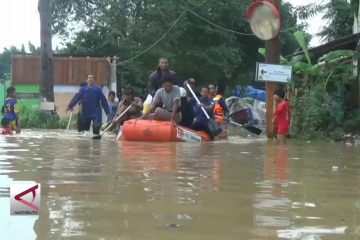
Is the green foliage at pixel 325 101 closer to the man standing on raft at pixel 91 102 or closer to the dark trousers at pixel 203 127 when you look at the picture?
the dark trousers at pixel 203 127

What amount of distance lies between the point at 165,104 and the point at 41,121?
1184cm

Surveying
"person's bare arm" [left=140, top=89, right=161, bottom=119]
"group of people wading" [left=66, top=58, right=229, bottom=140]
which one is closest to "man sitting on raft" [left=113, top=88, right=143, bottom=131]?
"group of people wading" [left=66, top=58, right=229, bottom=140]

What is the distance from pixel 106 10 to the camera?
3322 centimetres

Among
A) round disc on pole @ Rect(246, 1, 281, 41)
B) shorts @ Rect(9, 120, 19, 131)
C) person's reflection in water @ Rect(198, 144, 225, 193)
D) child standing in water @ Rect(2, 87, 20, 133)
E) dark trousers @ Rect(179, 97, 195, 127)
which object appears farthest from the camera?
shorts @ Rect(9, 120, 19, 131)

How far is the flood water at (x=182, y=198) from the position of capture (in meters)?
3.50

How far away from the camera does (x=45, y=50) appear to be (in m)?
24.2

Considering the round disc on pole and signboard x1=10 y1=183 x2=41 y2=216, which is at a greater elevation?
the round disc on pole

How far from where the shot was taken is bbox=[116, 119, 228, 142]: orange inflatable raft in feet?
39.7

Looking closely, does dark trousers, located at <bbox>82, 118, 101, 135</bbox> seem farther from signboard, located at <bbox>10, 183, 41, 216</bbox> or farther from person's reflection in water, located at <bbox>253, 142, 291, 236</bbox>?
signboard, located at <bbox>10, 183, 41, 216</bbox>

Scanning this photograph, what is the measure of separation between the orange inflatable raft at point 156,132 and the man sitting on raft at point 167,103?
326 mm

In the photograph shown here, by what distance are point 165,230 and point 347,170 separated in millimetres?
3869

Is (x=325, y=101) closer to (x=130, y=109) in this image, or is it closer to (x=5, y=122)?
(x=130, y=109)

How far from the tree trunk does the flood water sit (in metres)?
16.9

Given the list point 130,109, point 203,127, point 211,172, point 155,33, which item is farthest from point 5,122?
point 155,33
